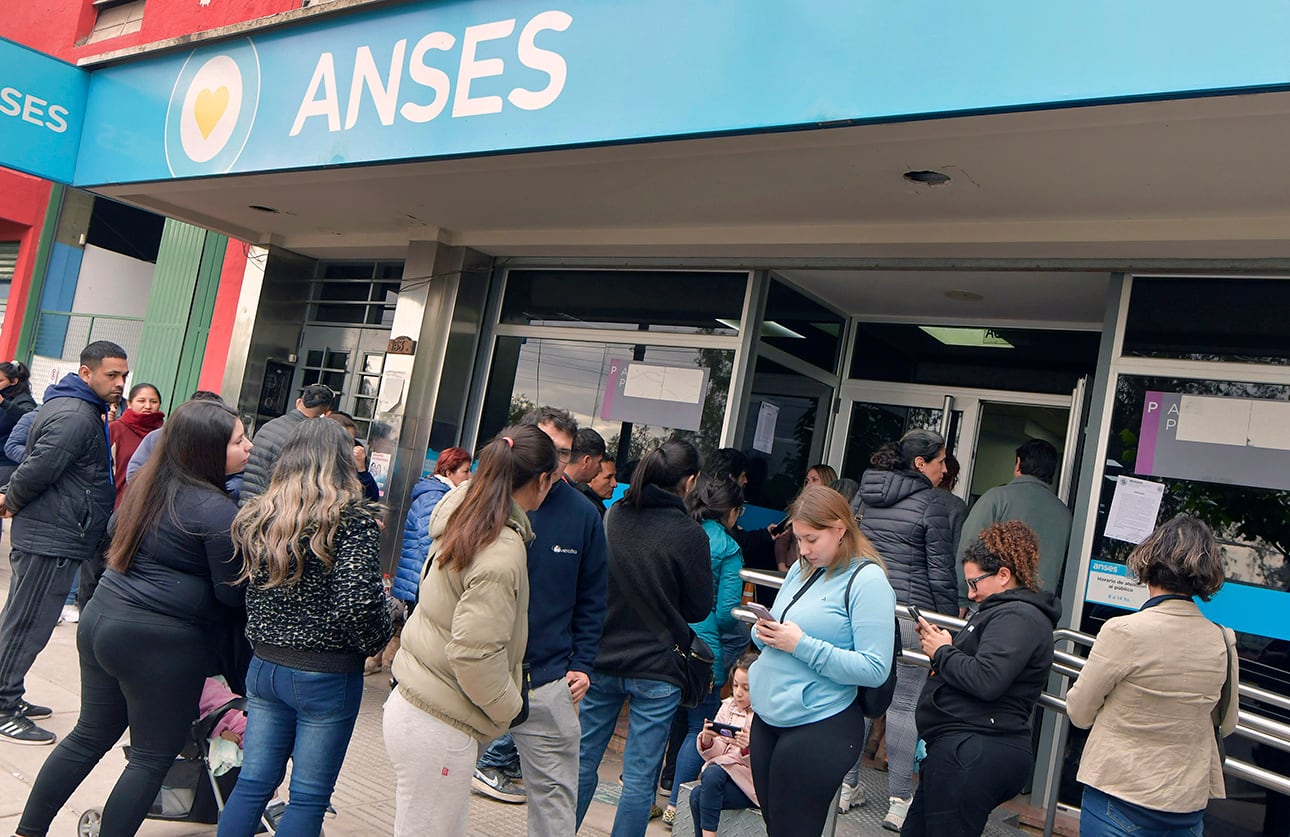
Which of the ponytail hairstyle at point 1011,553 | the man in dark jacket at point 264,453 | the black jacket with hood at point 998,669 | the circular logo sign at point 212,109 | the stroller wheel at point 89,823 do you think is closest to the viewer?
the black jacket with hood at point 998,669

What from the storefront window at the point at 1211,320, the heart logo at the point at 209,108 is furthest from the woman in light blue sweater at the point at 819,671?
the heart logo at the point at 209,108

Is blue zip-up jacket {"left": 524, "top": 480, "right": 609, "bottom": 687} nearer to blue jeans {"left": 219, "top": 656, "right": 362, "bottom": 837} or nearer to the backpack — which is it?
blue jeans {"left": 219, "top": 656, "right": 362, "bottom": 837}

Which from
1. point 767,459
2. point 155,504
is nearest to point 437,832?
point 155,504

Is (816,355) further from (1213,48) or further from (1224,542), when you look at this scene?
(1213,48)

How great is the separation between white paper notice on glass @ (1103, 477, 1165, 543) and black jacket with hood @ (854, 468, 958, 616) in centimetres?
85

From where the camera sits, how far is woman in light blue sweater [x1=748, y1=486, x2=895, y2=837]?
3299 mm

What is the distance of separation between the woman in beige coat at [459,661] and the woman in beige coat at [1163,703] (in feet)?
6.46

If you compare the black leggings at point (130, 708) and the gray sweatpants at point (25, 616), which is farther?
the gray sweatpants at point (25, 616)

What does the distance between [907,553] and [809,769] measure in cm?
210

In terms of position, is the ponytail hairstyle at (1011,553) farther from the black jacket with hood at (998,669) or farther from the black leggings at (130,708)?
the black leggings at (130,708)

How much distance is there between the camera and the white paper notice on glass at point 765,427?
7257 millimetres

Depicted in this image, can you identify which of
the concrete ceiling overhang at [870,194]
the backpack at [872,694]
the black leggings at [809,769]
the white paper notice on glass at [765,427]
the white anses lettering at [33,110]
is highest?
the white anses lettering at [33,110]

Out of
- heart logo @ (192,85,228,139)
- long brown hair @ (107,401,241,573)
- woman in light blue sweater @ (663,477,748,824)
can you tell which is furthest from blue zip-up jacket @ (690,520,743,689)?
heart logo @ (192,85,228,139)

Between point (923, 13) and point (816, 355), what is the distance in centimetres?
377
